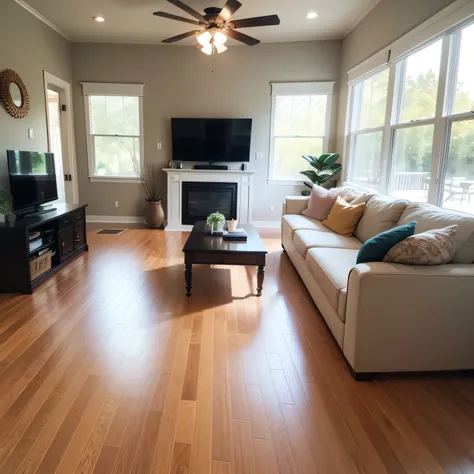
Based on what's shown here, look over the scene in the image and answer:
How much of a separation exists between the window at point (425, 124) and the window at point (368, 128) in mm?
12

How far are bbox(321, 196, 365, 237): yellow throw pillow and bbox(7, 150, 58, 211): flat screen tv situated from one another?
3.23 metres

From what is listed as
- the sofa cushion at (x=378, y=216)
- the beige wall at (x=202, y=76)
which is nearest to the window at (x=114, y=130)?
the beige wall at (x=202, y=76)

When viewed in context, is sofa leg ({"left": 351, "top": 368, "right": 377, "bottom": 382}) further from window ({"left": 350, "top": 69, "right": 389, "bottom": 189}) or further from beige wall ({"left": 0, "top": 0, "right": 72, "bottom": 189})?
beige wall ({"left": 0, "top": 0, "right": 72, "bottom": 189})

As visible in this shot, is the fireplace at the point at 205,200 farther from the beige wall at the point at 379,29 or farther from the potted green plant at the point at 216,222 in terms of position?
the potted green plant at the point at 216,222

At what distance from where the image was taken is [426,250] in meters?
1.99

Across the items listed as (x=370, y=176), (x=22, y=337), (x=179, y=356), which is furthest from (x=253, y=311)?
(x=370, y=176)

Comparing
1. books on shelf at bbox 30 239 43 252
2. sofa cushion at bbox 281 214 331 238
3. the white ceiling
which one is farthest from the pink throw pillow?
books on shelf at bbox 30 239 43 252

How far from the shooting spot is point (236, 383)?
1.97 meters

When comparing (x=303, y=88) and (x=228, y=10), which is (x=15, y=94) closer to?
(x=228, y=10)

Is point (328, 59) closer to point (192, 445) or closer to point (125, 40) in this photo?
point (125, 40)

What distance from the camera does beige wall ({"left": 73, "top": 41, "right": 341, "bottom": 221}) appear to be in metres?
5.84

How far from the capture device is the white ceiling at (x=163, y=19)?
4379mm

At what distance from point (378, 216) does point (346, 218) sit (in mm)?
452

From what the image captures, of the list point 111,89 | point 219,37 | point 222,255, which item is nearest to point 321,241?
point 222,255
